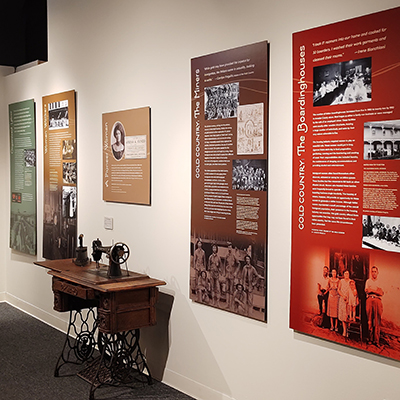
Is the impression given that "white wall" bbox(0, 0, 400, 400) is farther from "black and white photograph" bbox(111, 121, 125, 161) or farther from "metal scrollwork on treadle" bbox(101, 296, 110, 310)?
"metal scrollwork on treadle" bbox(101, 296, 110, 310)

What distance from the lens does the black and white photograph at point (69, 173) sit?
5027 mm

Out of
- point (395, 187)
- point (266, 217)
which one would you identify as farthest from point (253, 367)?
point (395, 187)

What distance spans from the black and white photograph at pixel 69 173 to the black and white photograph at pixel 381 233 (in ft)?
10.4

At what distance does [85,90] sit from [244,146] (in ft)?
7.13

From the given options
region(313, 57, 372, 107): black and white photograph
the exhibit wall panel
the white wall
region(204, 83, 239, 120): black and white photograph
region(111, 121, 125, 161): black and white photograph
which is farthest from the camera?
the exhibit wall panel

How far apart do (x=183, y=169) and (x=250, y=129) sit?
28.6 inches

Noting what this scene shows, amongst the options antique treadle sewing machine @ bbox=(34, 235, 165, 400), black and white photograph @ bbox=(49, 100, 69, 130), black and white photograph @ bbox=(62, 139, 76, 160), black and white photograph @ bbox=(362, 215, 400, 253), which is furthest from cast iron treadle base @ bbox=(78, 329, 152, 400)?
black and white photograph @ bbox=(49, 100, 69, 130)

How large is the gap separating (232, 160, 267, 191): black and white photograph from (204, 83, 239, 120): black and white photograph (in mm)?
327

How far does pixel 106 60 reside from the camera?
14.9 ft

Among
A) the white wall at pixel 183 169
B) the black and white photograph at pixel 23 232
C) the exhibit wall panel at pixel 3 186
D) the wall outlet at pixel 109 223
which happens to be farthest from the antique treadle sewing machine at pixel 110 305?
the exhibit wall panel at pixel 3 186

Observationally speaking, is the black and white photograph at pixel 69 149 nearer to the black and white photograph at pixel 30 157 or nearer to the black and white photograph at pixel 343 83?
the black and white photograph at pixel 30 157

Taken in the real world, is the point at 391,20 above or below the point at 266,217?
above

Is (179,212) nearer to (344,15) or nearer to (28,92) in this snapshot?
(344,15)

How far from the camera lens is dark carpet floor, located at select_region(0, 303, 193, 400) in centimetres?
379
